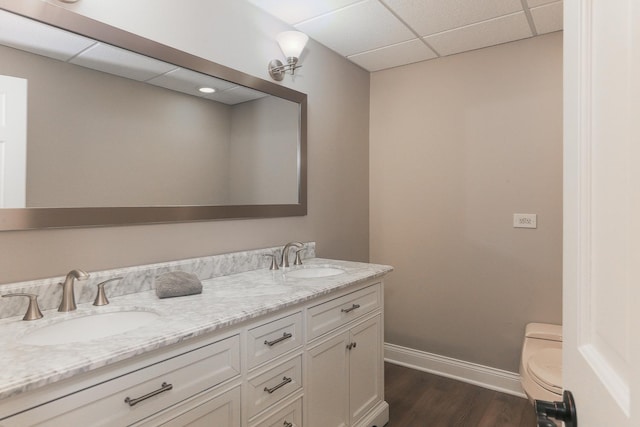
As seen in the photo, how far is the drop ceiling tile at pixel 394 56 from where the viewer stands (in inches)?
101

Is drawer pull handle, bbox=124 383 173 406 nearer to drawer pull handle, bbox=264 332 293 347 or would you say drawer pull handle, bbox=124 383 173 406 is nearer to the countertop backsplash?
drawer pull handle, bbox=264 332 293 347

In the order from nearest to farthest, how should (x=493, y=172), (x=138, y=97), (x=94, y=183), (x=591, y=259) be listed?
(x=591, y=259), (x=94, y=183), (x=138, y=97), (x=493, y=172)

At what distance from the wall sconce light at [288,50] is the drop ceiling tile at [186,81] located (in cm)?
40

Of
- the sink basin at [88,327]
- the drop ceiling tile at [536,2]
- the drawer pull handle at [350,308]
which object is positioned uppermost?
the drop ceiling tile at [536,2]

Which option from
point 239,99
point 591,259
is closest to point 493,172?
point 239,99

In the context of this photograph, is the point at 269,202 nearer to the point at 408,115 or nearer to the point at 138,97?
the point at 138,97

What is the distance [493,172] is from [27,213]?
2593 mm

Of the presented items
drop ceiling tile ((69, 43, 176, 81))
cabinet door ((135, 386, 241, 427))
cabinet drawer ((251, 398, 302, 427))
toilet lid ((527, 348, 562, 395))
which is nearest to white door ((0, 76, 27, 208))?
drop ceiling tile ((69, 43, 176, 81))

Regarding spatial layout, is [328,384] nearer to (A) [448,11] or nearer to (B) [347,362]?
(B) [347,362]

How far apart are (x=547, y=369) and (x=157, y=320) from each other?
71.0 inches

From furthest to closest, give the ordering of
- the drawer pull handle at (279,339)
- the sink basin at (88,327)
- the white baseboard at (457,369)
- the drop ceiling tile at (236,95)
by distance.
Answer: the white baseboard at (457,369), the drop ceiling tile at (236,95), the drawer pull handle at (279,339), the sink basin at (88,327)

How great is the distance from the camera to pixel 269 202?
2.18 m

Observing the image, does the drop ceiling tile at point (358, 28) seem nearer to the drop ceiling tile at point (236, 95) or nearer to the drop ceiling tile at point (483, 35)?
the drop ceiling tile at point (483, 35)

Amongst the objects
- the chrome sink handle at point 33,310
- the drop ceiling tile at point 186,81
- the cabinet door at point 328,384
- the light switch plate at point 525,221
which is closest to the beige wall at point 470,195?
the light switch plate at point 525,221
